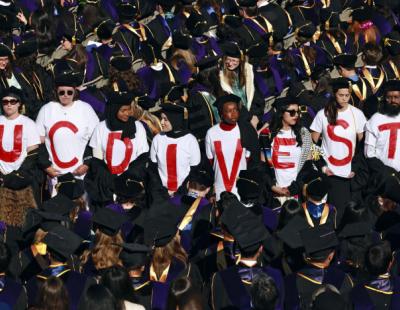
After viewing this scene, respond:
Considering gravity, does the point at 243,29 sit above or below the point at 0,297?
below

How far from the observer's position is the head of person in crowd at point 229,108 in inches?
665

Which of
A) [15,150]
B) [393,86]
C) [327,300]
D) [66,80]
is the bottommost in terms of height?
[393,86]

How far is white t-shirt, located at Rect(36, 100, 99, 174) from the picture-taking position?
55.8 feet

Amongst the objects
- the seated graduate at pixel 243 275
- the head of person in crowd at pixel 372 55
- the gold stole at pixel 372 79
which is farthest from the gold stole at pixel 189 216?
the head of person in crowd at pixel 372 55

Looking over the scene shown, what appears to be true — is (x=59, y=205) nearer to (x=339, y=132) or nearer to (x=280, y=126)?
(x=280, y=126)

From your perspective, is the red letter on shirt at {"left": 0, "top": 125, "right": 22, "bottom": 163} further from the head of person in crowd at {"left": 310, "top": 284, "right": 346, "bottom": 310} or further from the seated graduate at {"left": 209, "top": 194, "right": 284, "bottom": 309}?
the head of person in crowd at {"left": 310, "top": 284, "right": 346, "bottom": 310}

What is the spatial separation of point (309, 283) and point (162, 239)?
1470 millimetres

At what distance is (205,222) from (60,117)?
8.20 feet

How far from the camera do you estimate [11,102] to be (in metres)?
16.9

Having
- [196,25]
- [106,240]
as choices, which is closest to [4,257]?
[106,240]

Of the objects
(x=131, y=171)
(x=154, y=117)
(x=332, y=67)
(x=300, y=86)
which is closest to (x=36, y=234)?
(x=131, y=171)

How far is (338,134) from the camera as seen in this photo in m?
17.1

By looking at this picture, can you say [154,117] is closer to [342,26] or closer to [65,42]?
[65,42]

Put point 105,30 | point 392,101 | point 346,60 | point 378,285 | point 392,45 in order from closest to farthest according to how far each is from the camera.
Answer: point 378,285 < point 392,101 < point 346,60 < point 105,30 < point 392,45
